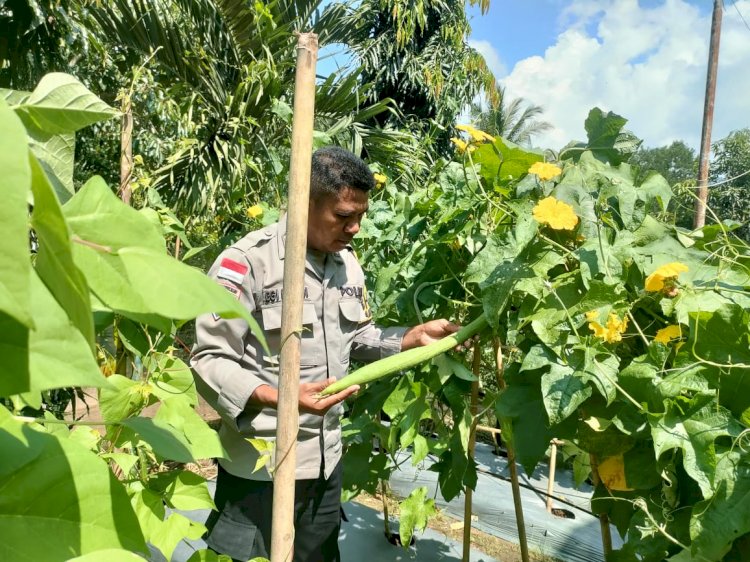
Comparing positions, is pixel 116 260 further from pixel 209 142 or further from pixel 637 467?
pixel 209 142

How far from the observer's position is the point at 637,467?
126 cm

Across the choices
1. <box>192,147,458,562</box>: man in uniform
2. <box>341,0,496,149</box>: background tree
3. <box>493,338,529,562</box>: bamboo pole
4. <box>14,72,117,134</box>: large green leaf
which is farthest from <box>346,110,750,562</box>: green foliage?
<box>341,0,496,149</box>: background tree

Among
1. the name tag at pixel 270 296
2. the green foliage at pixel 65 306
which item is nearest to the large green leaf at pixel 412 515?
the name tag at pixel 270 296

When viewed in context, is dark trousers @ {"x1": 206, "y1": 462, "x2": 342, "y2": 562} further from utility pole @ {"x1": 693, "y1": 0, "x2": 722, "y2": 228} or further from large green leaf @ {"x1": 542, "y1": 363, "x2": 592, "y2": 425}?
utility pole @ {"x1": 693, "y1": 0, "x2": 722, "y2": 228}

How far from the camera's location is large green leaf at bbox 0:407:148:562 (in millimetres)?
373

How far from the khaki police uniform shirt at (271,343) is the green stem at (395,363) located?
41 cm

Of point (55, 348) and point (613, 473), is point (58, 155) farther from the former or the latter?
point (613, 473)

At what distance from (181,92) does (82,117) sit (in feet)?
14.3

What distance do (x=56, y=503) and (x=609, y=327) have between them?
3.33 ft

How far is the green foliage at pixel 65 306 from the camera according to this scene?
0.80 ft

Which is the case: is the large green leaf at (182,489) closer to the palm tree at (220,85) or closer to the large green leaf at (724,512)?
the large green leaf at (724,512)

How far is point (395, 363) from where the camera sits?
123 cm

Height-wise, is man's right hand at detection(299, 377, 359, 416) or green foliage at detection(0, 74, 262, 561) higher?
green foliage at detection(0, 74, 262, 561)

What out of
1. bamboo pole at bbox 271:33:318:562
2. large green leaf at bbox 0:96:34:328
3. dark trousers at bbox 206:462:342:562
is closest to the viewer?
large green leaf at bbox 0:96:34:328
